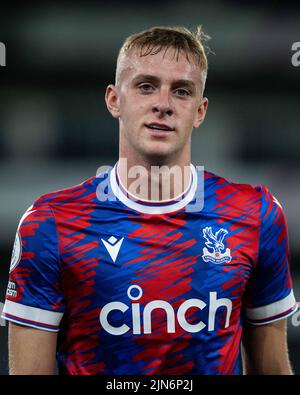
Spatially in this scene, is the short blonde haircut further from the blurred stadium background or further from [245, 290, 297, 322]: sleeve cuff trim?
the blurred stadium background

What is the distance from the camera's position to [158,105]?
2451 mm

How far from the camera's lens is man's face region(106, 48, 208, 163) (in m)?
2.46

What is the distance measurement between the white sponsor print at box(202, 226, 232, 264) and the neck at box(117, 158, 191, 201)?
0.63ft

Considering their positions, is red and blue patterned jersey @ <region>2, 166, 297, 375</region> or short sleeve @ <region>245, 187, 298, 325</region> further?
short sleeve @ <region>245, 187, 298, 325</region>

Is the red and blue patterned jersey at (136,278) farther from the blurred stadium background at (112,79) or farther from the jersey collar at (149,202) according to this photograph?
the blurred stadium background at (112,79)

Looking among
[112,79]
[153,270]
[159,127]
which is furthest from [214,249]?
[112,79]

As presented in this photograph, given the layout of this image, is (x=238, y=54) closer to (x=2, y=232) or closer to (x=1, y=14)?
(x=1, y=14)

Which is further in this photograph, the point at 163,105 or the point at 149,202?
the point at 149,202

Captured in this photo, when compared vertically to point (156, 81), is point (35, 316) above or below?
below

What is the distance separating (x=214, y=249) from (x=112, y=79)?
4010 millimetres

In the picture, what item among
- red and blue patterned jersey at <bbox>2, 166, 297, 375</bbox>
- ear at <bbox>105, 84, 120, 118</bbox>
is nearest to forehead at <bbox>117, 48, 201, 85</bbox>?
ear at <bbox>105, 84, 120, 118</bbox>

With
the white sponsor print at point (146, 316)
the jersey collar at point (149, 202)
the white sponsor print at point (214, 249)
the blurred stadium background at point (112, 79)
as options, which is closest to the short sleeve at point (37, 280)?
the white sponsor print at point (146, 316)

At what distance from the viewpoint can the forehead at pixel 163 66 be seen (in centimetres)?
249

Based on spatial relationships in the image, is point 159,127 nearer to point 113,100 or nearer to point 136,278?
point 113,100
